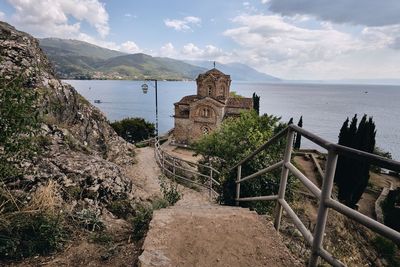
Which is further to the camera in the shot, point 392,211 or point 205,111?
point 205,111

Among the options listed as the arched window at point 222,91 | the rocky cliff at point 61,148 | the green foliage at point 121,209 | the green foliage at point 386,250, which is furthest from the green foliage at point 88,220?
the arched window at point 222,91

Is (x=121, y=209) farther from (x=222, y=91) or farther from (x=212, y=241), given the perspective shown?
(x=222, y=91)

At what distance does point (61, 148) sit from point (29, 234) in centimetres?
406

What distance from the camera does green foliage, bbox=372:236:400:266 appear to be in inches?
537

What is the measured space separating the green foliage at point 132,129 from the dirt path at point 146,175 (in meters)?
22.7

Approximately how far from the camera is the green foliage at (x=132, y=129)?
40.6 m

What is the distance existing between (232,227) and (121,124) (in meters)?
39.0

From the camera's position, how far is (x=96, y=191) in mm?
5973

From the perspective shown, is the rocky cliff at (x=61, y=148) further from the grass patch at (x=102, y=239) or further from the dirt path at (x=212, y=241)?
the dirt path at (x=212, y=241)

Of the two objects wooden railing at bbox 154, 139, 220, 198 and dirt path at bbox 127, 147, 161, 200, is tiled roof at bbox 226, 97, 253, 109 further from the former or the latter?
Answer: wooden railing at bbox 154, 139, 220, 198

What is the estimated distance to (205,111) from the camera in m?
38.9

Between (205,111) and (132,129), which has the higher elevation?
(205,111)

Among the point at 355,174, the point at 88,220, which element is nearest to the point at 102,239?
the point at 88,220

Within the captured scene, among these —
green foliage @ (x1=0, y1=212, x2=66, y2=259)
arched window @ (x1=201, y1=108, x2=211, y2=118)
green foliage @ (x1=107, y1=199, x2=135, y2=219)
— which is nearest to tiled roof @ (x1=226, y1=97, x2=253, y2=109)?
arched window @ (x1=201, y1=108, x2=211, y2=118)
